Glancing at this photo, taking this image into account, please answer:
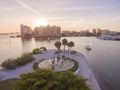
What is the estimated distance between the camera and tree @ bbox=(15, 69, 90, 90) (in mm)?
7199

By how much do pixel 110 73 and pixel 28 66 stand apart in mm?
8946

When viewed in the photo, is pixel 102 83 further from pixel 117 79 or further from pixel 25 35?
pixel 25 35

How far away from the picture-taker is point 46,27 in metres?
115

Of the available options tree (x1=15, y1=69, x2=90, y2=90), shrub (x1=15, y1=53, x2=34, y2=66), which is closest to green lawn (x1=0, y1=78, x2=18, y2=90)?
shrub (x1=15, y1=53, x2=34, y2=66)

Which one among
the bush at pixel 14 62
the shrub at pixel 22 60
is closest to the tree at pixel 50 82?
the bush at pixel 14 62

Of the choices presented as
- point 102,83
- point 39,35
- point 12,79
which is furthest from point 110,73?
point 39,35

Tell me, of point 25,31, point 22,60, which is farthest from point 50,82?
point 25,31

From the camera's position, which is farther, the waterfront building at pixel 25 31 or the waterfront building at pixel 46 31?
the waterfront building at pixel 46 31

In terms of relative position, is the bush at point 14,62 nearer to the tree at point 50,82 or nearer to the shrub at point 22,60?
the shrub at point 22,60

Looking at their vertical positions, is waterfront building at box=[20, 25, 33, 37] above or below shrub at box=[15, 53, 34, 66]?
above

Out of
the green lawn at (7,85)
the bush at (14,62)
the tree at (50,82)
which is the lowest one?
the green lawn at (7,85)

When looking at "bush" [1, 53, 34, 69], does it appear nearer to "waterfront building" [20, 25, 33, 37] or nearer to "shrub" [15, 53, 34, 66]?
"shrub" [15, 53, 34, 66]

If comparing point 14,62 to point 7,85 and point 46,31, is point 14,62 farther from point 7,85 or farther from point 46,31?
point 46,31

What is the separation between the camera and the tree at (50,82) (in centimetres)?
720
